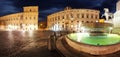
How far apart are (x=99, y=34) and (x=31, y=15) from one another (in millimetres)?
66010

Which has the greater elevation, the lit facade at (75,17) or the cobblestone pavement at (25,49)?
the lit facade at (75,17)

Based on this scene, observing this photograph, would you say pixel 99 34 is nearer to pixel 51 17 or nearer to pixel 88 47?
pixel 88 47

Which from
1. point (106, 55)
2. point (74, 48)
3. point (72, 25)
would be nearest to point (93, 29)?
point (74, 48)

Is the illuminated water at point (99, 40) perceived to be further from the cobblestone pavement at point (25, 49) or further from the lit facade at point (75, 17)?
the lit facade at point (75, 17)

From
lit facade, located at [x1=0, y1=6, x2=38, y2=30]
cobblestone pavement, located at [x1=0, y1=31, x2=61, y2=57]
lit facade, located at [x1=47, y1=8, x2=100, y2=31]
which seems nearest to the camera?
cobblestone pavement, located at [x1=0, y1=31, x2=61, y2=57]

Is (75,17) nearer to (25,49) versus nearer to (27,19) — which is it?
(27,19)

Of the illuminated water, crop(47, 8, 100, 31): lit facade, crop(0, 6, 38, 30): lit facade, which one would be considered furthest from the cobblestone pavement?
crop(0, 6, 38, 30): lit facade

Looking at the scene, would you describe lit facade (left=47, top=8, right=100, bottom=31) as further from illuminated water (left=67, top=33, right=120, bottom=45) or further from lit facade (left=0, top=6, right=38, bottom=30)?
illuminated water (left=67, top=33, right=120, bottom=45)

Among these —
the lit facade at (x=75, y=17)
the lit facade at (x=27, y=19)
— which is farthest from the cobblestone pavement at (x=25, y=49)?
the lit facade at (x=27, y=19)

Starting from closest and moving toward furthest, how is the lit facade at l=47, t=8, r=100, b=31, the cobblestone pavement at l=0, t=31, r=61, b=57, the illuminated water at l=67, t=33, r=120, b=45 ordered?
the cobblestone pavement at l=0, t=31, r=61, b=57, the illuminated water at l=67, t=33, r=120, b=45, the lit facade at l=47, t=8, r=100, b=31

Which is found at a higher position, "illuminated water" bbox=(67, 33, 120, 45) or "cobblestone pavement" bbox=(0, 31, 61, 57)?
"illuminated water" bbox=(67, 33, 120, 45)

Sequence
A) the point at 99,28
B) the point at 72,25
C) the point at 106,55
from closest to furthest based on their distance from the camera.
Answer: the point at 106,55
the point at 99,28
the point at 72,25

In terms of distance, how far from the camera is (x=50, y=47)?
40.2 ft

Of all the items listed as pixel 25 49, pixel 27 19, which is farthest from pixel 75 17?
pixel 25 49
